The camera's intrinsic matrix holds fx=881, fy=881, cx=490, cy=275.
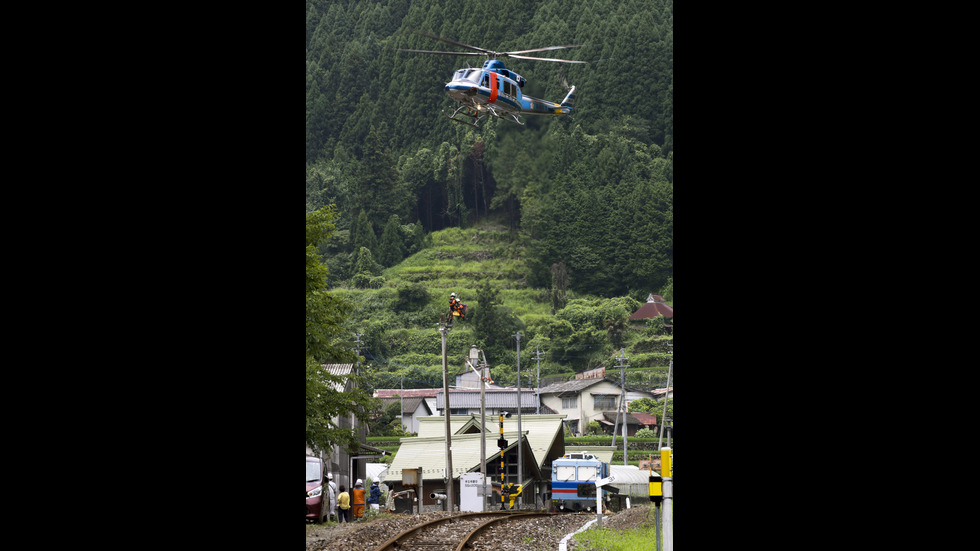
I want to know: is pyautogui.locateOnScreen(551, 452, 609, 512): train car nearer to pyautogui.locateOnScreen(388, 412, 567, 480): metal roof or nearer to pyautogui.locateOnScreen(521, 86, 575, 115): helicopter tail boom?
pyautogui.locateOnScreen(388, 412, 567, 480): metal roof

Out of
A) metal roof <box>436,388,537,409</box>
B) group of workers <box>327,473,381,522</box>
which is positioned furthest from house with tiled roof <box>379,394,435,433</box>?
group of workers <box>327,473,381,522</box>

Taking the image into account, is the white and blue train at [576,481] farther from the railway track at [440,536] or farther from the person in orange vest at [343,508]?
the person in orange vest at [343,508]

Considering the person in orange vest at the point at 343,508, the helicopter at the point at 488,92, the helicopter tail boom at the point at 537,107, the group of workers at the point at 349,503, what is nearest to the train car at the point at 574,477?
the group of workers at the point at 349,503

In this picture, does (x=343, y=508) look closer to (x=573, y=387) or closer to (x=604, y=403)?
(x=573, y=387)

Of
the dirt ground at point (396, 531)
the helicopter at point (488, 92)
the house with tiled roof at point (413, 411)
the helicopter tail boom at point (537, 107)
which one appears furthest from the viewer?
the house with tiled roof at point (413, 411)

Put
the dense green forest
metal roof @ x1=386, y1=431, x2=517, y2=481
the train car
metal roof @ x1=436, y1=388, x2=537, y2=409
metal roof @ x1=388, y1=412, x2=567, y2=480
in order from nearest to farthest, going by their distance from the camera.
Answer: the train car < metal roof @ x1=386, y1=431, x2=517, y2=481 < metal roof @ x1=388, y1=412, x2=567, y2=480 < metal roof @ x1=436, y1=388, x2=537, y2=409 < the dense green forest
